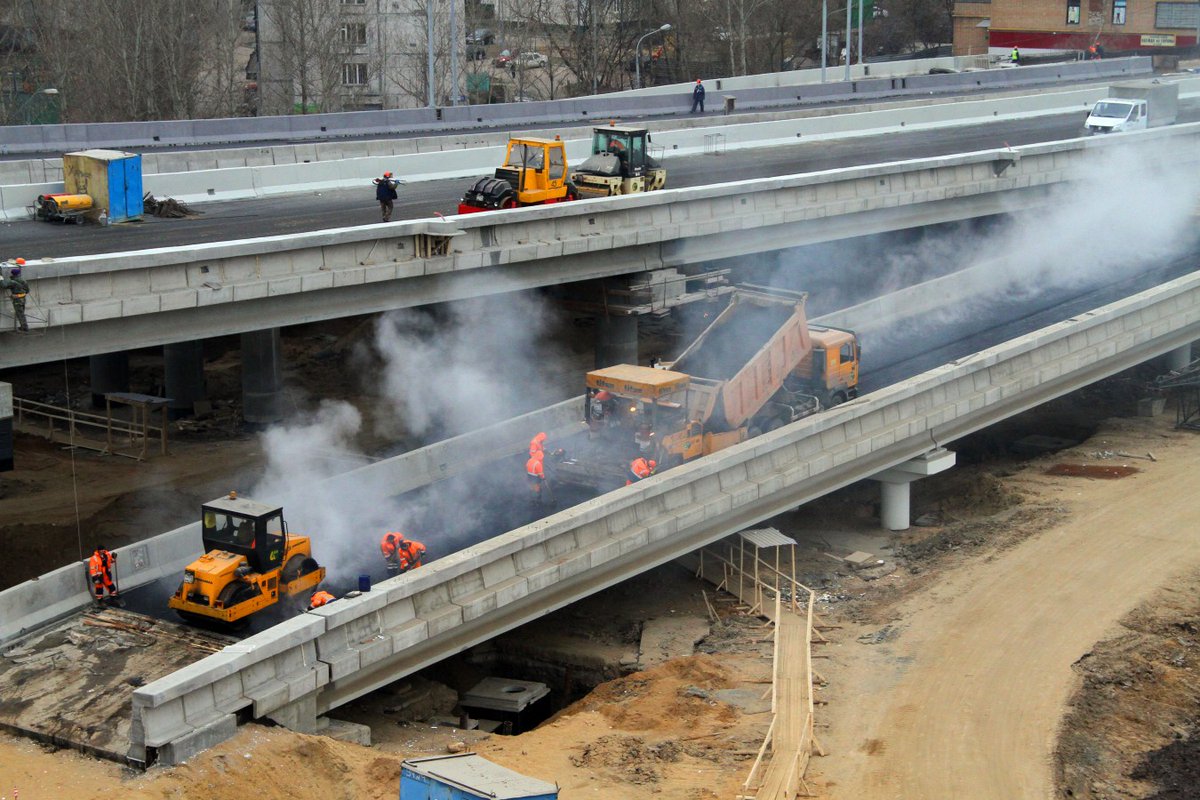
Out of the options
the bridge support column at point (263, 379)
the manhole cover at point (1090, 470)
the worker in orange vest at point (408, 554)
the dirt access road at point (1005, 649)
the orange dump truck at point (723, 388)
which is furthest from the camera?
the bridge support column at point (263, 379)

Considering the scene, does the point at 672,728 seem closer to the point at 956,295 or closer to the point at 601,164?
the point at 601,164

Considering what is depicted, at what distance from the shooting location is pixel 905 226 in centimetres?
3678

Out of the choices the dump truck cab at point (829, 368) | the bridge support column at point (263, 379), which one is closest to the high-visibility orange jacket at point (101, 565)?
the bridge support column at point (263, 379)

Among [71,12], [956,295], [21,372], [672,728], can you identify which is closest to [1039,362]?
[956,295]

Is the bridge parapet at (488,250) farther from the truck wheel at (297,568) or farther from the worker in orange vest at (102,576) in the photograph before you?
the truck wheel at (297,568)

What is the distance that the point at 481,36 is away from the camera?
75500 millimetres

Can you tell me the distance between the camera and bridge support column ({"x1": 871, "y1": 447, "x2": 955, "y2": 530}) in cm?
2797

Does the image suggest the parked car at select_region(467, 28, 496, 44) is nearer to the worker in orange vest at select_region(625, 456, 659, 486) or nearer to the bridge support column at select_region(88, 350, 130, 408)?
the bridge support column at select_region(88, 350, 130, 408)

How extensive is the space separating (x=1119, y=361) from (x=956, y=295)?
442cm

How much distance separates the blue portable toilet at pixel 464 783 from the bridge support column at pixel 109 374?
860 inches

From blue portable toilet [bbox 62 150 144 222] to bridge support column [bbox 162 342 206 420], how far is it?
523cm

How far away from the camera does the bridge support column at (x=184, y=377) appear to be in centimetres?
3416

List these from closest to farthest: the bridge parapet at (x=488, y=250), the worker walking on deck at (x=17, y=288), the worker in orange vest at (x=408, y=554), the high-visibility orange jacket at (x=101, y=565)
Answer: the high-visibility orange jacket at (x=101, y=565) → the worker in orange vest at (x=408, y=554) → the worker walking on deck at (x=17, y=288) → the bridge parapet at (x=488, y=250)

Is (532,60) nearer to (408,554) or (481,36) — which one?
(481,36)
